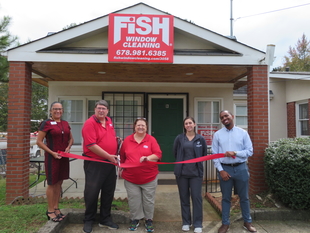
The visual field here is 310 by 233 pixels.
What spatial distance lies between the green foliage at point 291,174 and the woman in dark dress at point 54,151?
345 cm

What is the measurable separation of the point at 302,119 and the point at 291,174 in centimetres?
816

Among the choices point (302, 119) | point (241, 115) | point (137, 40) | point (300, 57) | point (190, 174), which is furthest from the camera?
point (300, 57)

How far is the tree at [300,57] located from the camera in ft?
88.2

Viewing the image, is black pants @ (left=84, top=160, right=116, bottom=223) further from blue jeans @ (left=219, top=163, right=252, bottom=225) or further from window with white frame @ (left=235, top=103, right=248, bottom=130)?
window with white frame @ (left=235, top=103, right=248, bottom=130)

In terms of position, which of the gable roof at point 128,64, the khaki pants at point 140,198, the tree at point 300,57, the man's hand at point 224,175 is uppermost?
the tree at point 300,57

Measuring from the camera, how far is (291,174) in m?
3.79

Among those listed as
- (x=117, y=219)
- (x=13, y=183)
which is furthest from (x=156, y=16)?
(x=13, y=183)

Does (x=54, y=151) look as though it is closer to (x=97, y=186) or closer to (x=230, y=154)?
(x=97, y=186)

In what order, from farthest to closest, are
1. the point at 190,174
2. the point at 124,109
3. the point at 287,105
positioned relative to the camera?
1. the point at 287,105
2. the point at 124,109
3. the point at 190,174

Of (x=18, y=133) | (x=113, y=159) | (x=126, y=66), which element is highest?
(x=126, y=66)

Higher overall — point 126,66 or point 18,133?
point 126,66

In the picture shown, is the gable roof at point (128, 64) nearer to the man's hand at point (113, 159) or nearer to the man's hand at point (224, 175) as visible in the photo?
the man's hand at point (113, 159)

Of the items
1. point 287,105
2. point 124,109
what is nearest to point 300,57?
point 287,105

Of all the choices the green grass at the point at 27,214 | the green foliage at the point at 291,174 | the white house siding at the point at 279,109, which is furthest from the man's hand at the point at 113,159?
the white house siding at the point at 279,109
